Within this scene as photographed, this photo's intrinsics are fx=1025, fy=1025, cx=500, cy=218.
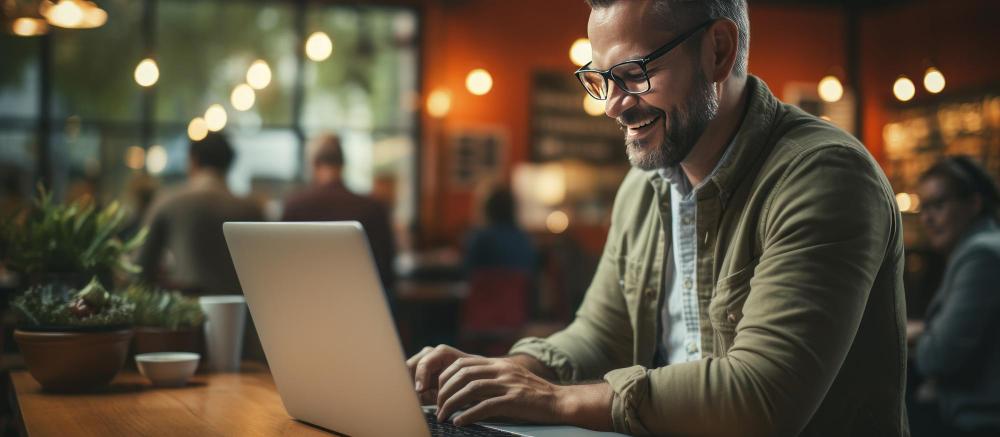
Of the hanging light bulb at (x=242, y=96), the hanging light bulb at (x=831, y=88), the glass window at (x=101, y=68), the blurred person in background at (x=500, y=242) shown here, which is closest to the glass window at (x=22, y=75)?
the glass window at (x=101, y=68)

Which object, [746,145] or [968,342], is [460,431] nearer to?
[746,145]

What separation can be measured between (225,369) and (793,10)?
997 centimetres

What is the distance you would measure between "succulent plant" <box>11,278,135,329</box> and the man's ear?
1.10 metres

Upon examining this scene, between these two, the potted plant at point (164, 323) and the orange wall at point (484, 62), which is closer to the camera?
the potted plant at point (164, 323)

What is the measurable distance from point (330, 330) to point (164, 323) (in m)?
0.86

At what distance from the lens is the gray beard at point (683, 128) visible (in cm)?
162

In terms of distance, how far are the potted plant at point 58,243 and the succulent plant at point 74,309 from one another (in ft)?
0.36

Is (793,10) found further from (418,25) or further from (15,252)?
(15,252)

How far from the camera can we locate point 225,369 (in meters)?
2.08

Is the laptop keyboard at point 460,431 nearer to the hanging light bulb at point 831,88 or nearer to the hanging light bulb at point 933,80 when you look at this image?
the hanging light bulb at point 933,80

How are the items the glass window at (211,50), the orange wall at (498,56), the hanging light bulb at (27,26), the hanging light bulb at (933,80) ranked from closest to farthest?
1. the hanging light bulb at (27,26)
2. the hanging light bulb at (933,80)
3. the glass window at (211,50)
4. the orange wall at (498,56)

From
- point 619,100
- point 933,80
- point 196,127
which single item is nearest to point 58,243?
point 619,100

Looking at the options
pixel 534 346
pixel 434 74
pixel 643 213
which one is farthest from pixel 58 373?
pixel 434 74

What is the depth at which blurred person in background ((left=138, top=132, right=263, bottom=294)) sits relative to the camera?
4383mm
